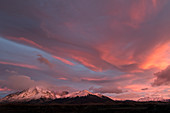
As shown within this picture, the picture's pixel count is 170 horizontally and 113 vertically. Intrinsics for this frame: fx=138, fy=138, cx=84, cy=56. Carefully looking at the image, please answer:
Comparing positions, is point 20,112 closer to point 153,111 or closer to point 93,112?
point 93,112

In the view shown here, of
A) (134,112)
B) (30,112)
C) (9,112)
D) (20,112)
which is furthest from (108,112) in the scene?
(9,112)

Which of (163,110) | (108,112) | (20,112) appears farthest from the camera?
(20,112)

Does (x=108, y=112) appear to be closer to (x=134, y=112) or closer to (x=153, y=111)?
(x=134, y=112)

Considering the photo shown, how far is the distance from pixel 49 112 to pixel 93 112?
60428 millimetres

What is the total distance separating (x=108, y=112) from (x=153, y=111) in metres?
60.1

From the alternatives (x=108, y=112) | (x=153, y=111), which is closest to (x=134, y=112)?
(x=153, y=111)

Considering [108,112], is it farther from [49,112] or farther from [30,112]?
[30,112]

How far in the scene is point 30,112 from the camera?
182500 millimetres

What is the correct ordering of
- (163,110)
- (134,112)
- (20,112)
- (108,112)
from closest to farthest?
(163,110), (134,112), (108,112), (20,112)

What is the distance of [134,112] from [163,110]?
29.2 metres

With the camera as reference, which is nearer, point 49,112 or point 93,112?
point 93,112

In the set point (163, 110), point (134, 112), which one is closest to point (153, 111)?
point (163, 110)

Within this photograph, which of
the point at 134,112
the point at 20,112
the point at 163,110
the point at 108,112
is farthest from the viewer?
the point at 20,112

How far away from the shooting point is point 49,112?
18700 centimetres
